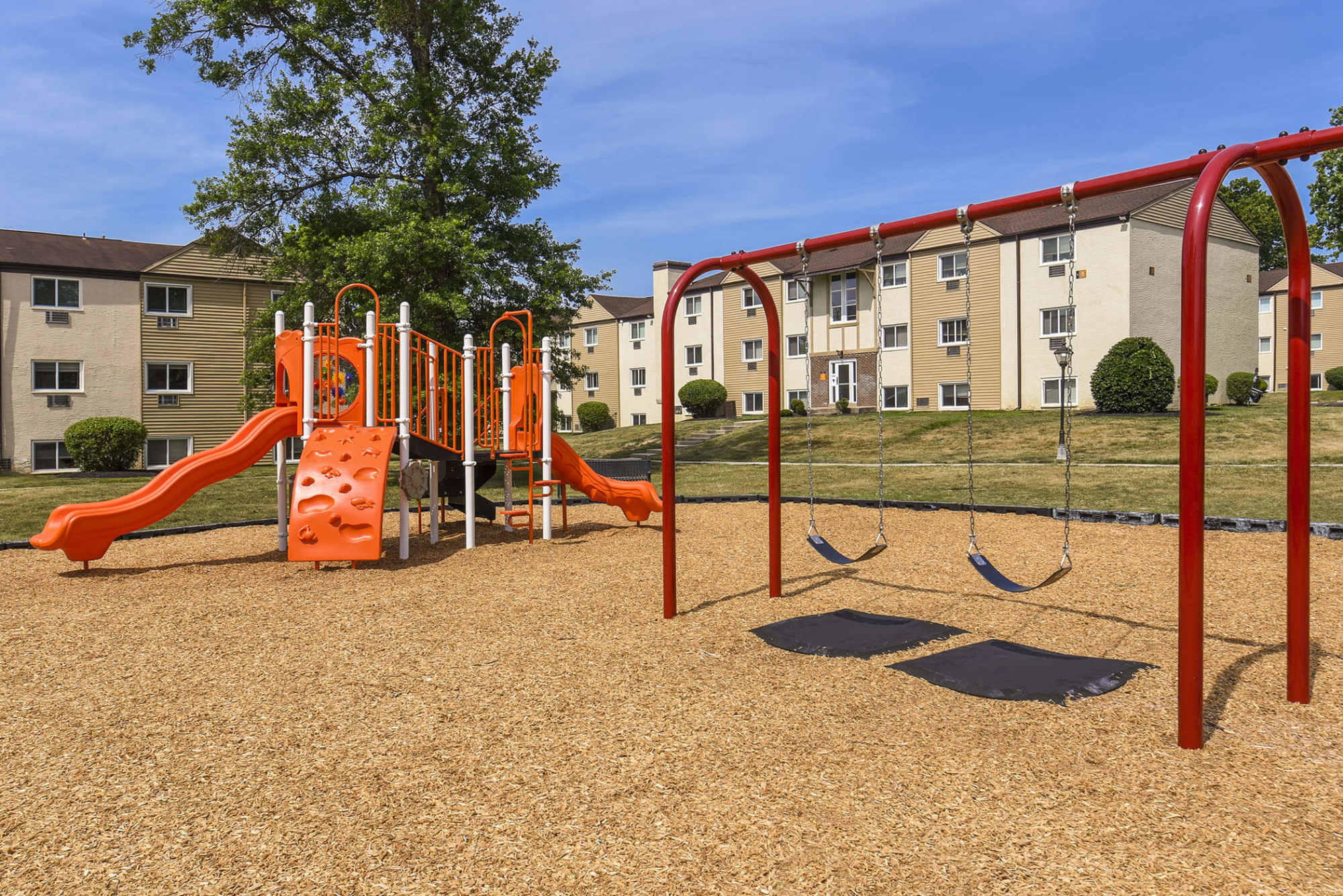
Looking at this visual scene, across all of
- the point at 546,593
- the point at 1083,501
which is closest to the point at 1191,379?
the point at 546,593

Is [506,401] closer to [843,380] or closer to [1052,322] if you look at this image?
[1052,322]

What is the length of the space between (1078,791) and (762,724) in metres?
1.44

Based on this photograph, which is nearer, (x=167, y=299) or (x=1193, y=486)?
(x=1193, y=486)

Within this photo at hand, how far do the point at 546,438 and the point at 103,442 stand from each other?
2248 centimetres

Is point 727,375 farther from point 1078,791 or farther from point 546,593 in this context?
point 1078,791

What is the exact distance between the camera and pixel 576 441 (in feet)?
130

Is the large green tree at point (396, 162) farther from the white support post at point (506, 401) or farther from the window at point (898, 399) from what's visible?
the window at point (898, 399)

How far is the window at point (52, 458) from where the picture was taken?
30.4m

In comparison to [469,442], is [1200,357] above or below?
above

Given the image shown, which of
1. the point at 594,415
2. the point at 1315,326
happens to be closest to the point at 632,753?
the point at 594,415

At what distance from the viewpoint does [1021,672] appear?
200 inches

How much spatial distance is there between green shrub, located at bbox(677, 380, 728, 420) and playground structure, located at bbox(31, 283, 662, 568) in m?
32.0

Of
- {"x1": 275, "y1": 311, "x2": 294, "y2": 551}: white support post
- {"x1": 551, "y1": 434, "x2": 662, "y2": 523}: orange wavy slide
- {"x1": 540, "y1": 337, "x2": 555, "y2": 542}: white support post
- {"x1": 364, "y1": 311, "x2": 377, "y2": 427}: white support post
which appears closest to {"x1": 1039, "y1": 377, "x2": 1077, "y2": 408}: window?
{"x1": 551, "y1": 434, "x2": 662, "y2": 523}: orange wavy slide

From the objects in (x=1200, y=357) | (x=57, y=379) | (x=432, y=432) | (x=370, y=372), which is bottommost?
(x=432, y=432)
